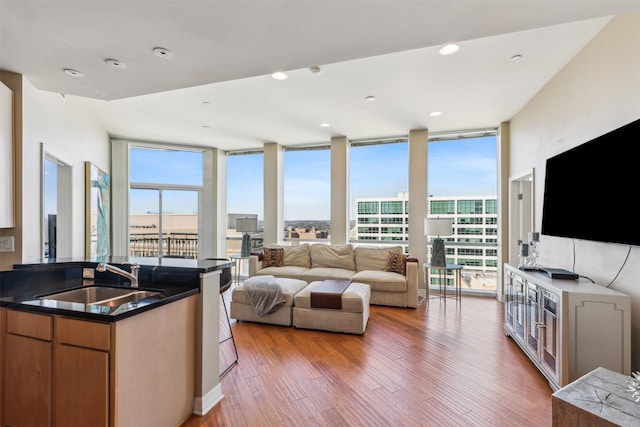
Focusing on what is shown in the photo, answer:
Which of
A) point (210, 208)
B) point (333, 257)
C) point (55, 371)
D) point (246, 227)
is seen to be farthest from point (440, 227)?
point (210, 208)

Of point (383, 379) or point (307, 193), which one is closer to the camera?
point (383, 379)

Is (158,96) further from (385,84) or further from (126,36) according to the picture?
(385,84)

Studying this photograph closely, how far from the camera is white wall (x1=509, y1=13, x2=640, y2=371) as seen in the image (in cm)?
210

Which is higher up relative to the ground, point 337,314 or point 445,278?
point 445,278

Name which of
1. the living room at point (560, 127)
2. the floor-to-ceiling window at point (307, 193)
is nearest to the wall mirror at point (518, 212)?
the living room at point (560, 127)

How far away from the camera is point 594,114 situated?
2.50 metres

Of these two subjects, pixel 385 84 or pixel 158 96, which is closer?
pixel 385 84

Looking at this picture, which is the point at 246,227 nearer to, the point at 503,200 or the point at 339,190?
the point at 339,190

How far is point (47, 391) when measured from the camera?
160 cm

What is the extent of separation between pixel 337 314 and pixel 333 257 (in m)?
1.87

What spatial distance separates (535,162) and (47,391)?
490 cm

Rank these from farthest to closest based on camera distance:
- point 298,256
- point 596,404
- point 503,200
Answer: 1. point 298,256
2. point 503,200
3. point 596,404

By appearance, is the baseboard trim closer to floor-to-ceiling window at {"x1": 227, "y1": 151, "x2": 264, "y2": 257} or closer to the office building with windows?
the office building with windows

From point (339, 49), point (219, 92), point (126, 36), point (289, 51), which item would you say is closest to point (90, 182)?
point (219, 92)
